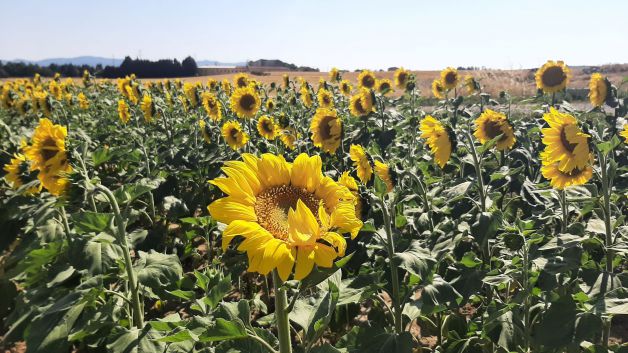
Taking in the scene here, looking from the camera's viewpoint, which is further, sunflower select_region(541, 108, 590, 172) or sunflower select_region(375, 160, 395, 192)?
sunflower select_region(375, 160, 395, 192)

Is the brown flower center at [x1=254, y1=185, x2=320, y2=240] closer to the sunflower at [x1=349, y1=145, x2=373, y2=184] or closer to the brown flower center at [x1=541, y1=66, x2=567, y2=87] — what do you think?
the sunflower at [x1=349, y1=145, x2=373, y2=184]

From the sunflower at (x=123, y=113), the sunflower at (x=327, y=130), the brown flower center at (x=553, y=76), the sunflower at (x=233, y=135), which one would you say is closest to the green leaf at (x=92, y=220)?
the sunflower at (x=327, y=130)

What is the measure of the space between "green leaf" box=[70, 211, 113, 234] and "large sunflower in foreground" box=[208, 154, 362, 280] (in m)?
0.91

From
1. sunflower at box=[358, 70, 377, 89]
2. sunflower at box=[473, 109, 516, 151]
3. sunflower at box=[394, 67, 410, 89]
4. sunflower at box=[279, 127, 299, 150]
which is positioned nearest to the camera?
sunflower at box=[473, 109, 516, 151]

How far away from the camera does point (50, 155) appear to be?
2965mm

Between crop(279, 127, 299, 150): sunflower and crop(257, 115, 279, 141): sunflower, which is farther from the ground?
crop(257, 115, 279, 141): sunflower

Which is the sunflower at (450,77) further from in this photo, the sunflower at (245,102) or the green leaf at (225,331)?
the green leaf at (225,331)

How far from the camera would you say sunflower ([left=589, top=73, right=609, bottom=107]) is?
4.52 m

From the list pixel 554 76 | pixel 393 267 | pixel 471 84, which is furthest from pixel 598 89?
pixel 393 267

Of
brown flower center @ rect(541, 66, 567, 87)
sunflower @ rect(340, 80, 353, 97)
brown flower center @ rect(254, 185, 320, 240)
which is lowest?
brown flower center @ rect(254, 185, 320, 240)

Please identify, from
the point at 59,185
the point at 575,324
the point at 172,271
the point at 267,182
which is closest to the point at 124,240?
the point at 172,271

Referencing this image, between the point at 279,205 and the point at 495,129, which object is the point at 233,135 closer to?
the point at 495,129

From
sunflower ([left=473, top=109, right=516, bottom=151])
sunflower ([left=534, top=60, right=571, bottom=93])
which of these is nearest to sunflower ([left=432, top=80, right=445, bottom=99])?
sunflower ([left=534, top=60, right=571, bottom=93])

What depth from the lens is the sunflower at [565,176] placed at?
2689mm
